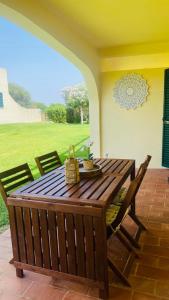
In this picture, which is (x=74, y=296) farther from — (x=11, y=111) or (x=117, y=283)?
(x=11, y=111)

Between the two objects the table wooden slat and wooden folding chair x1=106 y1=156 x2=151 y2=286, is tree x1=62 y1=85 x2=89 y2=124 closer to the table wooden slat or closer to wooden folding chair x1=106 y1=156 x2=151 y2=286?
the table wooden slat

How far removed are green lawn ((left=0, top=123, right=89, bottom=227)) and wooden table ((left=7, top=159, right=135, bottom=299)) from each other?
15.3 feet

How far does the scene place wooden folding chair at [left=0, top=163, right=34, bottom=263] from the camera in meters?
2.10

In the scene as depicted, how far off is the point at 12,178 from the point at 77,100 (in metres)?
8.51

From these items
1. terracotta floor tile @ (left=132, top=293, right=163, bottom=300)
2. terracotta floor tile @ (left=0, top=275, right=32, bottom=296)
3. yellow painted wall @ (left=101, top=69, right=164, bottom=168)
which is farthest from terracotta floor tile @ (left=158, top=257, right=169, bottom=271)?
yellow painted wall @ (left=101, top=69, right=164, bottom=168)

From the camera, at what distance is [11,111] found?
9.68 metres

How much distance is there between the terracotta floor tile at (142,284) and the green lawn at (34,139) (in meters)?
4.92

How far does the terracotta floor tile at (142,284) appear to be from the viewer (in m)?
1.82

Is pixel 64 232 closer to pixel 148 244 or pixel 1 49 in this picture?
pixel 148 244

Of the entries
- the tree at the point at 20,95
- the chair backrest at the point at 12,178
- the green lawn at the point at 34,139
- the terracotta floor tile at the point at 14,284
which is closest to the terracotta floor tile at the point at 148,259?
the terracotta floor tile at the point at 14,284

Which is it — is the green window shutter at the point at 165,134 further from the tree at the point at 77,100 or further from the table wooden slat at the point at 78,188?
the tree at the point at 77,100

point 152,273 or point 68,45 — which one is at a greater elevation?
point 68,45

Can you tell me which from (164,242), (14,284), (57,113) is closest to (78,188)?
(14,284)

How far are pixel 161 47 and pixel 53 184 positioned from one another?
12.8 ft
